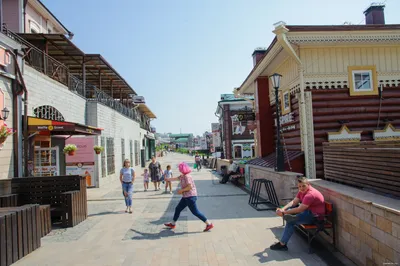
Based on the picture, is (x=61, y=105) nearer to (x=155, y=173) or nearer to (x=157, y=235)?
(x=155, y=173)

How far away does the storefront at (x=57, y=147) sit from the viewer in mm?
8891

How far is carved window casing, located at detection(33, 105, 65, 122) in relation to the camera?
10266mm

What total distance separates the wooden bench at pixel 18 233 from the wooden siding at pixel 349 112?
7.75 meters

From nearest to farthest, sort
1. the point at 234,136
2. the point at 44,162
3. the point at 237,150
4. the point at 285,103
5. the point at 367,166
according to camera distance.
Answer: the point at 367,166
the point at 285,103
the point at 44,162
the point at 237,150
the point at 234,136

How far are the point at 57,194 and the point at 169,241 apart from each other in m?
3.51

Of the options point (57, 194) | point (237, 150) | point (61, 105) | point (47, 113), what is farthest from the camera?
point (237, 150)

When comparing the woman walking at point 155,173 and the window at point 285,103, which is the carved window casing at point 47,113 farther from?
the window at point 285,103

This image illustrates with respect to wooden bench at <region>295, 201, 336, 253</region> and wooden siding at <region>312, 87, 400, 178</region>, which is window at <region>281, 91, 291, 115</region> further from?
wooden bench at <region>295, 201, 336, 253</region>

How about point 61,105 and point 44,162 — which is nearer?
point 44,162

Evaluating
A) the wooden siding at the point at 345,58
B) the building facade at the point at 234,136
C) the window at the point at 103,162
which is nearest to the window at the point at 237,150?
the building facade at the point at 234,136

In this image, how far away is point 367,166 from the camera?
4.91 meters

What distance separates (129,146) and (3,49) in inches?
655

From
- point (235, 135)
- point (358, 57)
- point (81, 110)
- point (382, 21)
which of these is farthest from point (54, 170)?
point (235, 135)

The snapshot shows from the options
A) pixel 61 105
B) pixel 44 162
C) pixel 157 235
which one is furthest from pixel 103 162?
pixel 157 235
